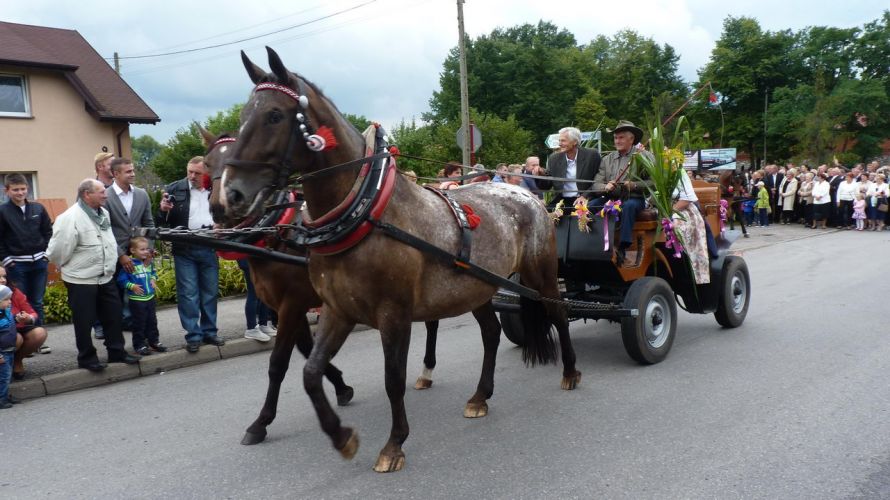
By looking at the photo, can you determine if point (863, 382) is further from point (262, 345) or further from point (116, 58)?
point (116, 58)

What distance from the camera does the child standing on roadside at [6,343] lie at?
528 centimetres

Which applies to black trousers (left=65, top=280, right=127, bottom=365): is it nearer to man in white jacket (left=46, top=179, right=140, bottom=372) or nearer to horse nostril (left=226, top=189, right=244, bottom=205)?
man in white jacket (left=46, top=179, right=140, bottom=372)

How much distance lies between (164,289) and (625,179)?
653 centimetres

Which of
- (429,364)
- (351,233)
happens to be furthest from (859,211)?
(351,233)

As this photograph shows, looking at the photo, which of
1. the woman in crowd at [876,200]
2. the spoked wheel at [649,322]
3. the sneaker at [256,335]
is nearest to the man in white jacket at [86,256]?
the sneaker at [256,335]

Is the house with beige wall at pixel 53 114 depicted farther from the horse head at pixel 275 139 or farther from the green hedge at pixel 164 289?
the horse head at pixel 275 139

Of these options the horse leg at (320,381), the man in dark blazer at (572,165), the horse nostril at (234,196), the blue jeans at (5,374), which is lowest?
the blue jeans at (5,374)

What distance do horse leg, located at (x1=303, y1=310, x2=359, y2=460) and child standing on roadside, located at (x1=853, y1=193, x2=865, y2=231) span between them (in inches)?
759

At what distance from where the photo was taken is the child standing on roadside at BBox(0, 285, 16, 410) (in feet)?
17.3

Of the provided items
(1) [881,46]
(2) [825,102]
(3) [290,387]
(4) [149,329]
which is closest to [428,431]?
(3) [290,387]

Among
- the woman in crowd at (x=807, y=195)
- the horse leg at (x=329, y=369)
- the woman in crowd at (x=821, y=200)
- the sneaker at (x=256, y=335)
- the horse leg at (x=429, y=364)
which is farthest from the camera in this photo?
the woman in crowd at (x=807, y=195)

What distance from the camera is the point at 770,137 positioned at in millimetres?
41281

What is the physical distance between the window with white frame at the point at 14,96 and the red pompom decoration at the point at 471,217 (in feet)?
64.5

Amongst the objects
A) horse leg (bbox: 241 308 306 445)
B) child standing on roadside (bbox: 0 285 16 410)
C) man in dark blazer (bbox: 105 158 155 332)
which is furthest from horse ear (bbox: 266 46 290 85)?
man in dark blazer (bbox: 105 158 155 332)
